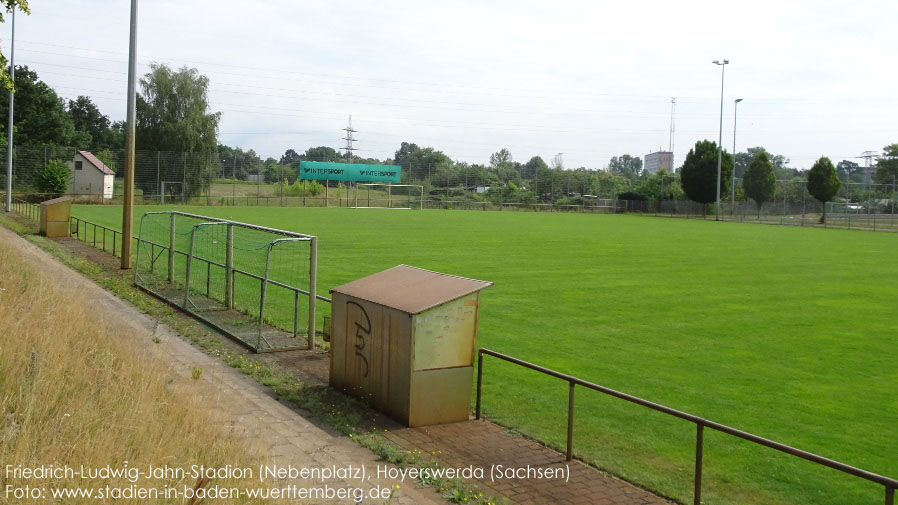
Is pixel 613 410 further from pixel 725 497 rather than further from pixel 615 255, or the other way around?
pixel 615 255

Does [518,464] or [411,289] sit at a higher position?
[411,289]

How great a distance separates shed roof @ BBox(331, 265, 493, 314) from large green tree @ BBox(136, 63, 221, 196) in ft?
221

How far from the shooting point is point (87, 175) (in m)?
63.6

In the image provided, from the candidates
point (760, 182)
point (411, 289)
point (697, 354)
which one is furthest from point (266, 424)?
point (760, 182)

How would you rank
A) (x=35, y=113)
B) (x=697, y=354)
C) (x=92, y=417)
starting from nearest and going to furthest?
(x=92, y=417) → (x=697, y=354) → (x=35, y=113)

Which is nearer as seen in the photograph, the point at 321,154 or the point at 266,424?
the point at 266,424

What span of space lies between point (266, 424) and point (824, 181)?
70500 millimetres

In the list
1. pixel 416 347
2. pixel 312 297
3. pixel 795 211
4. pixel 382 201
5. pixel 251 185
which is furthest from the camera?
pixel 382 201

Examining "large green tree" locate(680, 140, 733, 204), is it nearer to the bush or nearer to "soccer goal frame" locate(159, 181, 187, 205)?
"soccer goal frame" locate(159, 181, 187, 205)

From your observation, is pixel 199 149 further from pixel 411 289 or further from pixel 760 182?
pixel 411 289

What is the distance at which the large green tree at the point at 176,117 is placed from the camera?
7488cm

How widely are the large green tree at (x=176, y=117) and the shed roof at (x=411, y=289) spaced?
67397 mm

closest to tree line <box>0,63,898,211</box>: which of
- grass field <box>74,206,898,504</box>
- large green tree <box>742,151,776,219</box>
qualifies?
large green tree <box>742,151,776,219</box>

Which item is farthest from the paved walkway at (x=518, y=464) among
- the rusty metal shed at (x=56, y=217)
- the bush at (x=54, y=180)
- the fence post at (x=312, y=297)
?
the bush at (x=54, y=180)
